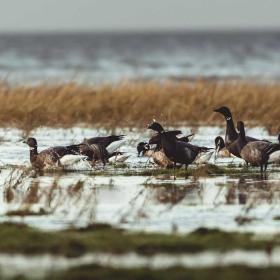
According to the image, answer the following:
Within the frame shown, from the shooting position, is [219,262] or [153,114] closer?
[219,262]

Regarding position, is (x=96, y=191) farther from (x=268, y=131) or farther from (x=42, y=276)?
(x=268, y=131)

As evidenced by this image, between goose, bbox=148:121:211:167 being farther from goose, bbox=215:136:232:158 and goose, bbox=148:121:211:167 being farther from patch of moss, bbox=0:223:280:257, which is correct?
patch of moss, bbox=0:223:280:257

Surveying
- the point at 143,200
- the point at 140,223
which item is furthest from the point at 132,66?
the point at 140,223

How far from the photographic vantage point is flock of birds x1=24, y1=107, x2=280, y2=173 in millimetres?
14180

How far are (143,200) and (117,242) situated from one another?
8.46 ft

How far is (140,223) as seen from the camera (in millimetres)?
9875

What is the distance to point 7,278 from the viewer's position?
24.9ft

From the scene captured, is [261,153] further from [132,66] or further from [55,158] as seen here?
[132,66]

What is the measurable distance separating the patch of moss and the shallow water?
0.33 meters

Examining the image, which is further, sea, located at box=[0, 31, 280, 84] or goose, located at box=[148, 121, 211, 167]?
sea, located at box=[0, 31, 280, 84]

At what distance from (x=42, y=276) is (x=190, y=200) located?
4028 millimetres

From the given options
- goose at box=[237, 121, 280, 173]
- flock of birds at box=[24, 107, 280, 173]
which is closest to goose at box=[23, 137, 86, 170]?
flock of birds at box=[24, 107, 280, 173]

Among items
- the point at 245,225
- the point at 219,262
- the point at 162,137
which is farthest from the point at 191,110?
the point at 219,262

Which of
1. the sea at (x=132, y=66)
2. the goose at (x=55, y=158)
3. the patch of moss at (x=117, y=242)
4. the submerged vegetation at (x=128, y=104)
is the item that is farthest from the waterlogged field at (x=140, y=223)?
the sea at (x=132, y=66)
